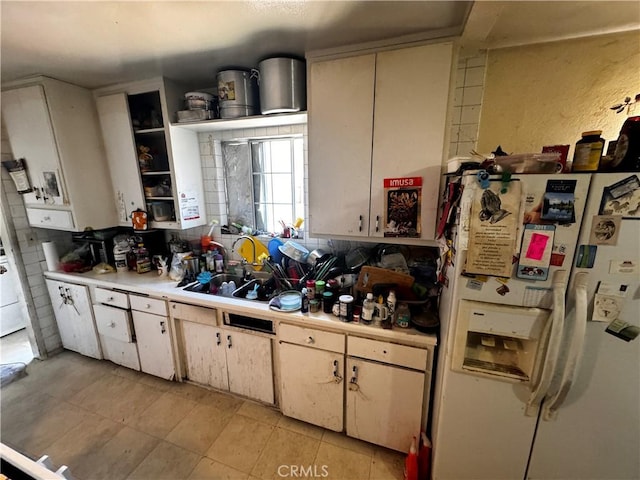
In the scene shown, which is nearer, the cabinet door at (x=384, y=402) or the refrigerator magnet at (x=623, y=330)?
the refrigerator magnet at (x=623, y=330)

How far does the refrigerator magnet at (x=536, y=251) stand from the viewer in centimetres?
95

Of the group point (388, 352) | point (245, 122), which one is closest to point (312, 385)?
point (388, 352)

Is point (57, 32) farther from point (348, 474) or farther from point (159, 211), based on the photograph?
point (348, 474)

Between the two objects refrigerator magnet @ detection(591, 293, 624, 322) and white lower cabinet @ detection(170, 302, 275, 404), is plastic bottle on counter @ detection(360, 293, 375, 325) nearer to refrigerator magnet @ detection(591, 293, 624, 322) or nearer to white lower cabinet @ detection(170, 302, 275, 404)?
white lower cabinet @ detection(170, 302, 275, 404)

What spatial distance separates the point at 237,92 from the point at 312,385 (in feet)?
6.24

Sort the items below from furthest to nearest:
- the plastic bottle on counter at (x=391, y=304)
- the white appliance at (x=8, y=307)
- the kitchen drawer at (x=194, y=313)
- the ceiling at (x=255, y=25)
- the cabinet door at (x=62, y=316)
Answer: the white appliance at (x=8, y=307) < the cabinet door at (x=62, y=316) < the kitchen drawer at (x=194, y=313) < the plastic bottle on counter at (x=391, y=304) < the ceiling at (x=255, y=25)

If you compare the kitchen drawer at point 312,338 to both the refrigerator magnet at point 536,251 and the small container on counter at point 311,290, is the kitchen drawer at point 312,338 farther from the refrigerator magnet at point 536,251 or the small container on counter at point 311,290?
the refrigerator magnet at point 536,251

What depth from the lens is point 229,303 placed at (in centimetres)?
170

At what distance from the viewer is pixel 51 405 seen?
1.91 meters

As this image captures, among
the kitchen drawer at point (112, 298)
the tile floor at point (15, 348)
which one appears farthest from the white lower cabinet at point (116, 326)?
the tile floor at point (15, 348)

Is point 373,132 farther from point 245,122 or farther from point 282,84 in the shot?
point 245,122

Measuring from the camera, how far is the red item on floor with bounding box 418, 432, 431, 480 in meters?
1.36

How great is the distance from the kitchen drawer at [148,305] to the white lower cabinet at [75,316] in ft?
1.78

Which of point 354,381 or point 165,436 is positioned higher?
point 354,381
